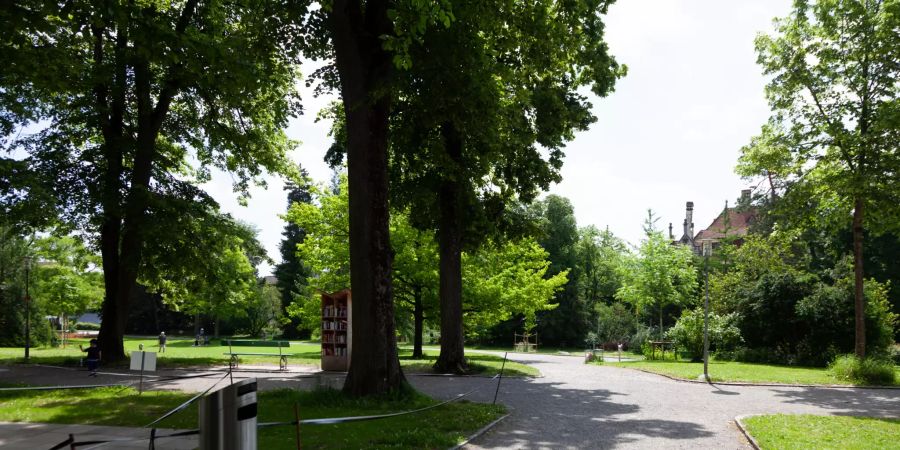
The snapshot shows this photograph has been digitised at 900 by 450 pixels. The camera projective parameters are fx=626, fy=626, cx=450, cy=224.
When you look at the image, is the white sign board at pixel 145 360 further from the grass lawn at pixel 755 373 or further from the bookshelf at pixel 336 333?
the grass lawn at pixel 755 373

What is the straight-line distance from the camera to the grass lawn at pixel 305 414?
9039 mm

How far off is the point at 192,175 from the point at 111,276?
7482mm

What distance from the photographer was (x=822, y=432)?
10766 mm

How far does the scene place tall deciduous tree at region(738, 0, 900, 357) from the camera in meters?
19.7

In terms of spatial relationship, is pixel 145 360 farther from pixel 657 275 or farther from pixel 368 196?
pixel 657 275

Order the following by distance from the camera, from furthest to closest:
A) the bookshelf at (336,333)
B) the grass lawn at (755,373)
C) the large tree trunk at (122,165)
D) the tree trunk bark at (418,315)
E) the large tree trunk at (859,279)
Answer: the tree trunk bark at (418,315) < the bookshelf at (336,333) < the large tree trunk at (122,165) < the large tree trunk at (859,279) < the grass lawn at (755,373)

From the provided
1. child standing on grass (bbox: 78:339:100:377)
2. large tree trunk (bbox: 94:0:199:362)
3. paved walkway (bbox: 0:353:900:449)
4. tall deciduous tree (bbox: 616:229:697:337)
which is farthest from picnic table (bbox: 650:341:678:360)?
child standing on grass (bbox: 78:339:100:377)

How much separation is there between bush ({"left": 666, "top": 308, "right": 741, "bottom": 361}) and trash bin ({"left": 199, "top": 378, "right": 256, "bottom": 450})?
98.1ft

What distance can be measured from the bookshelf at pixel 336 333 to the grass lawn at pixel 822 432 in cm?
1417

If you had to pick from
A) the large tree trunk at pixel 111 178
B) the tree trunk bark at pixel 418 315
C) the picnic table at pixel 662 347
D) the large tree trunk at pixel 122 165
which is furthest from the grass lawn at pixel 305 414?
the picnic table at pixel 662 347

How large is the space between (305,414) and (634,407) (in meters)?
7.09

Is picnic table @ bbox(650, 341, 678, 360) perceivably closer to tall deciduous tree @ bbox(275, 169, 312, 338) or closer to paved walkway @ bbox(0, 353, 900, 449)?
paved walkway @ bbox(0, 353, 900, 449)

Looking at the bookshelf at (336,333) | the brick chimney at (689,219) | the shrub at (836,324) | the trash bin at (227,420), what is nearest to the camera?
the trash bin at (227,420)

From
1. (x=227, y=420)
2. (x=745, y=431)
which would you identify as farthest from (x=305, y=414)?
(x=227, y=420)
